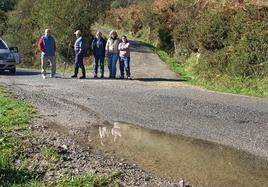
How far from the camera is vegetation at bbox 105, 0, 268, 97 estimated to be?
53.5ft

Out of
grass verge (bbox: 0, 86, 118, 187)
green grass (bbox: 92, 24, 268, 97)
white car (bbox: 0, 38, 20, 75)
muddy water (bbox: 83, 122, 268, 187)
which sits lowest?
muddy water (bbox: 83, 122, 268, 187)

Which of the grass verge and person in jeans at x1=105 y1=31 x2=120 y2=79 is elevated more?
person in jeans at x1=105 y1=31 x2=120 y2=79

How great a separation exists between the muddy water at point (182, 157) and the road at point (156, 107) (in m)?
0.40

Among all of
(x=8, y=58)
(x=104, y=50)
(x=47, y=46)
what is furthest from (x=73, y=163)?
(x=8, y=58)

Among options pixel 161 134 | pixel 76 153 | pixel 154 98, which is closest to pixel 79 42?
pixel 154 98

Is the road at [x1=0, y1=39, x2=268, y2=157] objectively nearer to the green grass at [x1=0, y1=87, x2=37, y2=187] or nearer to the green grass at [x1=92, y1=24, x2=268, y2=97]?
the green grass at [x1=0, y1=87, x2=37, y2=187]

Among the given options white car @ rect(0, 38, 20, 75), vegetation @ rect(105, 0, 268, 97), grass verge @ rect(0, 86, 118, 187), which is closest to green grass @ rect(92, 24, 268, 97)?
vegetation @ rect(105, 0, 268, 97)

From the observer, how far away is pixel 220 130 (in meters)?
9.85

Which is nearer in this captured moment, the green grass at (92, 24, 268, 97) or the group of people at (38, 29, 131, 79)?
the green grass at (92, 24, 268, 97)

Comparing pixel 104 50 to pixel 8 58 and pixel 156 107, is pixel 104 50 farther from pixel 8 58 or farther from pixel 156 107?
pixel 156 107

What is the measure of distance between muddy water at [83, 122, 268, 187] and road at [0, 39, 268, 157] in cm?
40

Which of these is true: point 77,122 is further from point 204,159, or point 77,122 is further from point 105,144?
point 204,159

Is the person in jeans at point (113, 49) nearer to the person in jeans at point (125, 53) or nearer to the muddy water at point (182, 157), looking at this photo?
the person in jeans at point (125, 53)

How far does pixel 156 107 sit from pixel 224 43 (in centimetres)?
755
